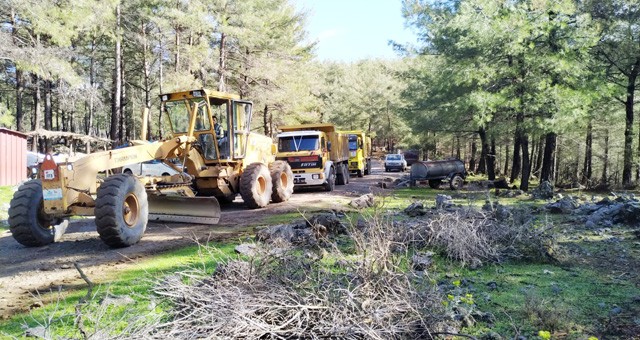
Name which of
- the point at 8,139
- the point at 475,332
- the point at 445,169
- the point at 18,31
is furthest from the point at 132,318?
the point at 18,31

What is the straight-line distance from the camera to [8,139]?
1958 cm

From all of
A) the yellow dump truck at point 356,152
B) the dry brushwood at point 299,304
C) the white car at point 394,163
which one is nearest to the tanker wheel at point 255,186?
the dry brushwood at point 299,304

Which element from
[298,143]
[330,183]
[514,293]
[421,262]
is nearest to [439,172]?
[330,183]

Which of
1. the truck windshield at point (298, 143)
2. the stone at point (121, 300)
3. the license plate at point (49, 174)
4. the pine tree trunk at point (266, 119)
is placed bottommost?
the stone at point (121, 300)

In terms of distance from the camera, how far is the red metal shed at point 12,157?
754 inches

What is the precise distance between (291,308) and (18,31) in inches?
960

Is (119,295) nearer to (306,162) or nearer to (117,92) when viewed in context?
(306,162)

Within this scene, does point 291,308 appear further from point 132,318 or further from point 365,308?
point 132,318

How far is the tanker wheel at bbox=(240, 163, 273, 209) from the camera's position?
12172 millimetres

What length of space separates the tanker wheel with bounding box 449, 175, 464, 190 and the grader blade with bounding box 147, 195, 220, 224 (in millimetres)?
12777

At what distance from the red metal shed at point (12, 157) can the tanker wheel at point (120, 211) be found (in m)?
14.9

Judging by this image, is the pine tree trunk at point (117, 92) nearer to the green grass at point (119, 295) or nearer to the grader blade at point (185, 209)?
the grader blade at point (185, 209)

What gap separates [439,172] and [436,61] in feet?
22.0

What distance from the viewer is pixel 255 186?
1228 centimetres
